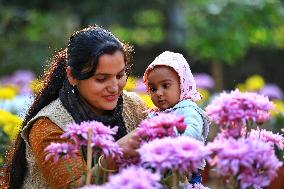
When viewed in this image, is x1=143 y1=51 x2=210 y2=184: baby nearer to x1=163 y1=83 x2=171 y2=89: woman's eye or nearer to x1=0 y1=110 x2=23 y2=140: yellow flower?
x1=163 y1=83 x2=171 y2=89: woman's eye

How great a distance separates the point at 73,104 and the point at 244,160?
1566mm

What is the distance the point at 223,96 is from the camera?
309 centimetres

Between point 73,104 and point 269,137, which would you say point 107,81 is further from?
point 269,137

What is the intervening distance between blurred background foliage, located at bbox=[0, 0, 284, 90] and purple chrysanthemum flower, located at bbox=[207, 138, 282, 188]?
10.1 m

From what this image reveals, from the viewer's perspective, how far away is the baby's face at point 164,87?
4160 millimetres

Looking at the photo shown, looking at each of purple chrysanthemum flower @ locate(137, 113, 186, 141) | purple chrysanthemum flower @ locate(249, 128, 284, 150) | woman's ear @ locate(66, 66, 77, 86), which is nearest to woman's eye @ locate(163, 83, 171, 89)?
woman's ear @ locate(66, 66, 77, 86)

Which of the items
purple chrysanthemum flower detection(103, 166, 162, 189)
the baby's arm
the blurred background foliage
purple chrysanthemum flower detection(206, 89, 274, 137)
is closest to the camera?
purple chrysanthemum flower detection(103, 166, 162, 189)

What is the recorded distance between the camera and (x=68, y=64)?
4262mm

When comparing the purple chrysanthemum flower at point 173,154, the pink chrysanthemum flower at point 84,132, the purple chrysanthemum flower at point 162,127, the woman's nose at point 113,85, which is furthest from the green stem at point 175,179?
the woman's nose at point 113,85

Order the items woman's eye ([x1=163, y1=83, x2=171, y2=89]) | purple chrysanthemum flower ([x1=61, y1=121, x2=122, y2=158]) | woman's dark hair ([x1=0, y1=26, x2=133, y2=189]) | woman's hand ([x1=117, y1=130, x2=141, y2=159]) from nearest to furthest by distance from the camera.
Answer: purple chrysanthemum flower ([x1=61, y1=121, x2=122, y2=158])
woman's hand ([x1=117, y1=130, x2=141, y2=159])
woman's dark hair ([x1=0, y1=26, x2=133, y2=189])
woman's eye ([x1=163, y1=83, x2=171, y2=89])

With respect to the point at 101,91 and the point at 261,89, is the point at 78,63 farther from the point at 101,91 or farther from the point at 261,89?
the point at 261,89

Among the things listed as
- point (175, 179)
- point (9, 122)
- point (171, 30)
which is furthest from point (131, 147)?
point (171, 30)

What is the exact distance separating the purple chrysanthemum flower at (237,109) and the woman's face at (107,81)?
0.97m

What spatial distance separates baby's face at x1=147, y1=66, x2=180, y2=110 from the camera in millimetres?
4160
